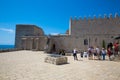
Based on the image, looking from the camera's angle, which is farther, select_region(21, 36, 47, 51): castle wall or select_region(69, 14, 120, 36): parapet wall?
select_region(21, 36, 47, 51): castle wall

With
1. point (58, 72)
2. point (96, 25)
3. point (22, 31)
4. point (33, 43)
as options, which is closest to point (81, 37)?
point (96, 25)

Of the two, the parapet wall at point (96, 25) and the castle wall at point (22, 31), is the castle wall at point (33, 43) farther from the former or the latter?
the parapet wall at point (96, 25)

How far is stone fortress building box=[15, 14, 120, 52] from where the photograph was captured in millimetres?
27734

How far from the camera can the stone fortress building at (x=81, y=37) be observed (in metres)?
27.7

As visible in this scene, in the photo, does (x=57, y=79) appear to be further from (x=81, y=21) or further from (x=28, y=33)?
(x=28, y=33)

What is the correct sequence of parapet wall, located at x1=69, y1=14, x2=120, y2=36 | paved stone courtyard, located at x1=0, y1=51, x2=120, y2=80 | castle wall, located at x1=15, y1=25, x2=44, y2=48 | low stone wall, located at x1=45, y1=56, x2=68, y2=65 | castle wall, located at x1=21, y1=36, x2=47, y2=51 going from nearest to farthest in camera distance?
paved stone courtyard, located at x1=0, y1=51, x2=120, y2=80 < low stone wall, located at x1=45, y1=56, x2=68, y2=65 < parapet wall, located at x1=69, y1=14, x2=120, y2=36 < castle wall, located at x1=21, y1=36, x2=47, y2=51 < castle wall, located at x1=15, y1=25, x2=44, y2=48

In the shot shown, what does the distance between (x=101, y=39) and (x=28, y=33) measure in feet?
78.9

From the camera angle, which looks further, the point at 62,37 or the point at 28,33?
the point at 28,33

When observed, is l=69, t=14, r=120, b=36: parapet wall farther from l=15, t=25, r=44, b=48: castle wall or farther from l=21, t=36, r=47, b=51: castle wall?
l=15, t=25, r=44, b=48: castle wall

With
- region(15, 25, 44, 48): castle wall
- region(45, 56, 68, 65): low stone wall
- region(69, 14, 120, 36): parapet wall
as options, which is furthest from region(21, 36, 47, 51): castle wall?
region(45, 56, 68, 65): low stone wall

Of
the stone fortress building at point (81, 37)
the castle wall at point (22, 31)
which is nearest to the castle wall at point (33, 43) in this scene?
the stone fortress building at point (81, 37)

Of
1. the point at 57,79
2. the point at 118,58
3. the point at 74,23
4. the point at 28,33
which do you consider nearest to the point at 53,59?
the point at 57,79

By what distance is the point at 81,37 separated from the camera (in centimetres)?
2825

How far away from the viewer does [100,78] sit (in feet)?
21.4
